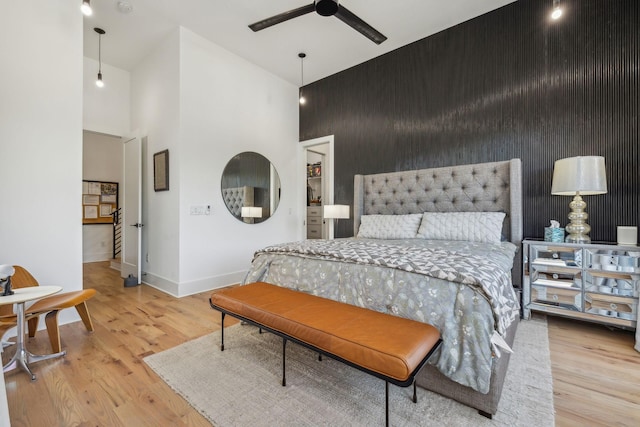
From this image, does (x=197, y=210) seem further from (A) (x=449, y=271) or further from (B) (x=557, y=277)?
(B) (x=557, y=277)

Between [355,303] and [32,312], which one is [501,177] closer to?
[355,303]

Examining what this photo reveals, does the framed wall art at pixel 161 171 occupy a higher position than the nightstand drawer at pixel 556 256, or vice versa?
the framed wall art at pixel 161 171

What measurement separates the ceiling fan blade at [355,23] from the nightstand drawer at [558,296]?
2773 millimetres

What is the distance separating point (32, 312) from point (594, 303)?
428 centimetres

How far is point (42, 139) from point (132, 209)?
191 cm

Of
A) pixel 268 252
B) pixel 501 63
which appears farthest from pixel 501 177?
pixel 268 252

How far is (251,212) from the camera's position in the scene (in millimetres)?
4289

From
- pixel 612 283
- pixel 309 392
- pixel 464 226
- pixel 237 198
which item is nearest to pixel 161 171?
pixel 237 198

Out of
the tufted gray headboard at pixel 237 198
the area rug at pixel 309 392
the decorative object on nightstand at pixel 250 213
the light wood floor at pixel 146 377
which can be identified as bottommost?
the light wood floor at pixel 146 377

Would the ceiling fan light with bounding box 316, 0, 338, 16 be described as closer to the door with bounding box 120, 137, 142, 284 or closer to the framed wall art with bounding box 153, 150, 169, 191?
the framed wall art with bounding box 153, 150, 169, 191

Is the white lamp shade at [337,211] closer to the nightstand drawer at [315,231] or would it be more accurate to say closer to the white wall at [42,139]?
the nightstand drawer at [315,231]

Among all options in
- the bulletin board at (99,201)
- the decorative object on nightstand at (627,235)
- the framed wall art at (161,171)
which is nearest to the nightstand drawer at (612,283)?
the decorative object on nightstand at (627,235)

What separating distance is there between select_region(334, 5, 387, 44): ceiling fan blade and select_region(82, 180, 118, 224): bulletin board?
6186mm

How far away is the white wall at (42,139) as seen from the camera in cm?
238
